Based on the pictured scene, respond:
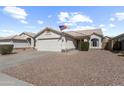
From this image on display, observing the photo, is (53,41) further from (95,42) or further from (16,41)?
(95,42)

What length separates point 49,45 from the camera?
25891mm

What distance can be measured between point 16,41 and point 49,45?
28.2ft

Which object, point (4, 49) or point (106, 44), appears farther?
point (106, 44)

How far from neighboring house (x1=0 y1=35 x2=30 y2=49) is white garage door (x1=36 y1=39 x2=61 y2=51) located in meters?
5.57

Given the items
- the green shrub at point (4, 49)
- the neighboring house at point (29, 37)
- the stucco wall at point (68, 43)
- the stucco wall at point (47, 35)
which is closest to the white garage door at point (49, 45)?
the stucco wall at point (47, 35)

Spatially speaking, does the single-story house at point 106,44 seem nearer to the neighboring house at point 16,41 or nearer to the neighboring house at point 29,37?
the neighboring house at point 29,37

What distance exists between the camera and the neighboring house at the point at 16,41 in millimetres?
30069

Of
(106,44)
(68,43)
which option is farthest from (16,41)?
(106,44)

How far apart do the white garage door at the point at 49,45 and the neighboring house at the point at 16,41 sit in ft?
18.3

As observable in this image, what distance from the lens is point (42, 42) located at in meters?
27.0

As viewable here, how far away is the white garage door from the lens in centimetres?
2490

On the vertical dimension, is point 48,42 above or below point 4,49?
above
